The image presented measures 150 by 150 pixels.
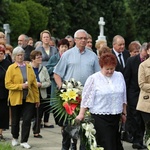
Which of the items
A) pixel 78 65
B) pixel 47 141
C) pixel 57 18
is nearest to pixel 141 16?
pixel 57 18

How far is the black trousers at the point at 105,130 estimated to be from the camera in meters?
7.73

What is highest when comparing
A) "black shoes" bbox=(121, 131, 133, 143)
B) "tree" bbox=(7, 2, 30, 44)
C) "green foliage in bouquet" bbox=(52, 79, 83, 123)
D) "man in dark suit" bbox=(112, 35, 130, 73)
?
"tree" bbox=(7, 2, 30, 44)

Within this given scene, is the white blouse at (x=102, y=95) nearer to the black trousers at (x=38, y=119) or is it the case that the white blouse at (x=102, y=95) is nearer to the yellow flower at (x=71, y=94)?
the yellow flower at (x=71, y=94)

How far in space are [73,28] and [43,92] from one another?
28.8 m

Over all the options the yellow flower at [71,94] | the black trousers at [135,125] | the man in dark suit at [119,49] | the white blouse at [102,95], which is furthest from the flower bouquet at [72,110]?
the man in dark suit at [119,49]

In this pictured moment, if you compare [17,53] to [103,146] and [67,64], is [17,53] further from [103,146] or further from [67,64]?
[103,146]

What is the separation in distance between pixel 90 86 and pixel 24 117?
109 inches

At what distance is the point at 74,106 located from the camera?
840 centimetres

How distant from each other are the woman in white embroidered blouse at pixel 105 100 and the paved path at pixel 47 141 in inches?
98.1

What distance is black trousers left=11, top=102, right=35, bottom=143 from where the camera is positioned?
33.4 feet

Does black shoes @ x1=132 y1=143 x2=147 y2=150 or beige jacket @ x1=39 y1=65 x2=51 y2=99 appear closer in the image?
black shoes @ x1=132 y1=143 x2=147 y2=150

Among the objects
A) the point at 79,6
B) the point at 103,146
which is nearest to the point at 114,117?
the point at 103,146

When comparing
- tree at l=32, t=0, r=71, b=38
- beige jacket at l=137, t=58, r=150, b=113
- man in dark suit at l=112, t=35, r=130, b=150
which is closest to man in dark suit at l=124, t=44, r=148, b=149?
man in dark suit at l=112, t=35, r=130, b=150

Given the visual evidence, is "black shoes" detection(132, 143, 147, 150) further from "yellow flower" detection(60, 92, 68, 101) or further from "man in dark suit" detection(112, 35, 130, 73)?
"yellow flower" detection(60, 92, 68, 101)
